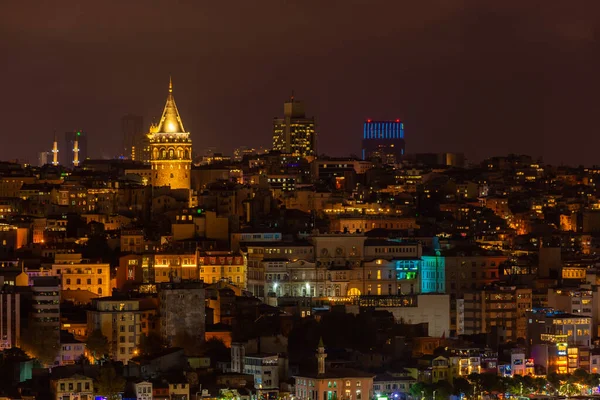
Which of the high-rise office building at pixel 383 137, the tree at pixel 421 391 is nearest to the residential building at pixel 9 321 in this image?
the tree at pixel 421 391

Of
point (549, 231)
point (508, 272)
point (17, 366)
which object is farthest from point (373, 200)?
point (17, 366)

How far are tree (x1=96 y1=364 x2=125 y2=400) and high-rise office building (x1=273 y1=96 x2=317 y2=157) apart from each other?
45400mm

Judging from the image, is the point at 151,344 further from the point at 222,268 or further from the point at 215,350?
the point at 222,268

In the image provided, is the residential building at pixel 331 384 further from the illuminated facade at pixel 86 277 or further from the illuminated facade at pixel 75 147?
the illuminated facade at pixel 75 147

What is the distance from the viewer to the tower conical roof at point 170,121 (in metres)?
71.1

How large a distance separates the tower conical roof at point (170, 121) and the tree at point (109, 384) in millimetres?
24808

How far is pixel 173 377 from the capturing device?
4731 centimetres

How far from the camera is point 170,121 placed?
71.6m

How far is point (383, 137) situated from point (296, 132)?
21603 mm

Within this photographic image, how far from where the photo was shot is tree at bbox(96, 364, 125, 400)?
46188mm

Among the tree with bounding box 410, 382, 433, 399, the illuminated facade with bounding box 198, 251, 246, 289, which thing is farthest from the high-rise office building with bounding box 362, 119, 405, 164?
the tree with bounding box 410, 382, 433, 399

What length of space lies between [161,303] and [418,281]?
32.6ft

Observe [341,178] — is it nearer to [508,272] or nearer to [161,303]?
Answer: [508,272]

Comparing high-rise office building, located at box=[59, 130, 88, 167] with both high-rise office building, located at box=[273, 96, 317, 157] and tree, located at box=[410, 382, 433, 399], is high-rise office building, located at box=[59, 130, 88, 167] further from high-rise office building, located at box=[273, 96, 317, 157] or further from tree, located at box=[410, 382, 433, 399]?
tree, located at box=[410, 382, 433, 399]
